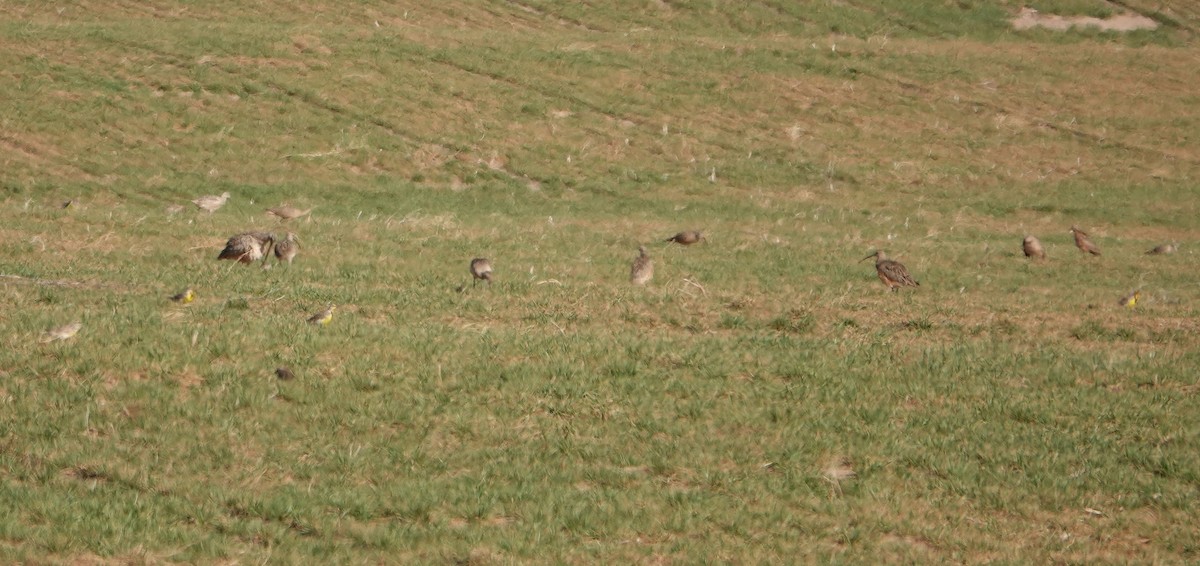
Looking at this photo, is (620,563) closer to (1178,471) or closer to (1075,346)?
(1178,471)

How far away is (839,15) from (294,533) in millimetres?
45995

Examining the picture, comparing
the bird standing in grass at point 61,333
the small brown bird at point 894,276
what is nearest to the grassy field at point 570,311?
the bird standing in grass at point 61,333

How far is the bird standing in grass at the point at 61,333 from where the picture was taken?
10.3 m

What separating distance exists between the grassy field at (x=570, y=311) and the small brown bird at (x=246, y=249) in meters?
0.41

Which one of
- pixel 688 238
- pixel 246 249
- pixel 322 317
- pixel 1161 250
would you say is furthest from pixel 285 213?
pixel 1161 250

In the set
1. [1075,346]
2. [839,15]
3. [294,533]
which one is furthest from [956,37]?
[294,533]

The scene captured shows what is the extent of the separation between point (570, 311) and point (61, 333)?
5.34 m

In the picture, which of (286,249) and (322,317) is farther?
(286,249)

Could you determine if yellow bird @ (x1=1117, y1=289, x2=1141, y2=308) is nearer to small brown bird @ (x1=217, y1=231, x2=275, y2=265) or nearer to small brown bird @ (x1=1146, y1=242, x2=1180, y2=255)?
small brown bird @ (x1=1146, y1=242, x2=1180, y2=255)

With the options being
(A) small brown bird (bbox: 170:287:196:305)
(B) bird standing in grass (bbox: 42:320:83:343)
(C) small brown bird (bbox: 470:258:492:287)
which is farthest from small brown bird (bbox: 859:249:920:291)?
(B) bird standing in grass (bbox: 42:320:83:343)

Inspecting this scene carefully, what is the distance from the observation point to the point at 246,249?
1609 centimetres

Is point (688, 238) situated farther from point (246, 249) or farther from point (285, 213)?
point (246, 249)

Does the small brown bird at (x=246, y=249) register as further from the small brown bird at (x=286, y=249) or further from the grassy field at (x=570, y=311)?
the grassy field at (x=570, y=311)

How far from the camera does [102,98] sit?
29.1 m
